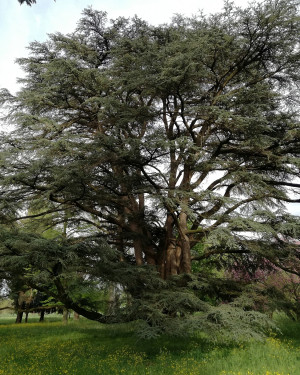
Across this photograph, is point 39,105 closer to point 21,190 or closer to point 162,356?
point 21,190

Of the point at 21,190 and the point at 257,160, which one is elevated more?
the point at 257,160

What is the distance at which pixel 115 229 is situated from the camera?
40.0ft

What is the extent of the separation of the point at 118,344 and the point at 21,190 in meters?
5.41

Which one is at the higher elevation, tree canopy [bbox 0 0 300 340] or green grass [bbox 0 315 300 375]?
tree canopy [bbox 0 0 300 340]

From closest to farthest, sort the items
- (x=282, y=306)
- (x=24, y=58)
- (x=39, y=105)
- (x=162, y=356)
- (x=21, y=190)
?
(x=162, y=356) < (x=282, y=306) < (x=21, y=190) < (x=39, y=105) < (x=24, y=58)

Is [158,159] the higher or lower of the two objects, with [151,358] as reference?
higher

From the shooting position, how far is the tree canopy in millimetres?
7906

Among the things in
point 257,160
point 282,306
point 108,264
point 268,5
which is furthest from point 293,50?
point 108,264

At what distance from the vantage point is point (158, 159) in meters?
9.31

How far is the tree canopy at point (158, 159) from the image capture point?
7.91 metres

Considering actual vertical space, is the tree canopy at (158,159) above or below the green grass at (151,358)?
above

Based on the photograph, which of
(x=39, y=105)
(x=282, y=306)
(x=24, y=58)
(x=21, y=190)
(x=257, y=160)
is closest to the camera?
(x=282, y=306)

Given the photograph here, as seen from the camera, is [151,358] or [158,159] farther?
[158,159]

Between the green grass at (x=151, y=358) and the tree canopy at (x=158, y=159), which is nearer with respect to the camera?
the green grass at (x=151, y=358)
